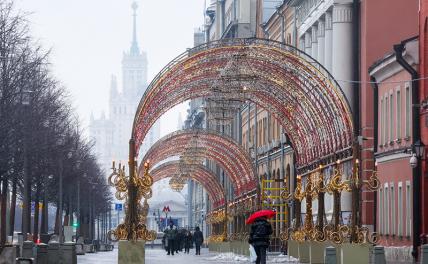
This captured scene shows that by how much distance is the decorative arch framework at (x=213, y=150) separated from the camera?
78250 mm

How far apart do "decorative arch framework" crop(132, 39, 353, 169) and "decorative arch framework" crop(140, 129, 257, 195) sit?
58.5 feet

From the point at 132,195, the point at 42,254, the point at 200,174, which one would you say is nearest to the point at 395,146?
the point at 132,195

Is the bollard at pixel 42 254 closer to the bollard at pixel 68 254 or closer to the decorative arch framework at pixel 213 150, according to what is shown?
the bollard at pixel 68 254

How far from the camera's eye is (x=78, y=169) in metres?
95.9

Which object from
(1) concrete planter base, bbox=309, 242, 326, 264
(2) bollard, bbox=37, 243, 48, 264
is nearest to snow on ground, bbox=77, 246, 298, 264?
(1) concrete planter base, bbox=309, 242, 326, 264

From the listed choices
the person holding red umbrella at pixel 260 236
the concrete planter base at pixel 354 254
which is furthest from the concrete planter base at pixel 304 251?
the person holding red umbrella at pixel 260 236

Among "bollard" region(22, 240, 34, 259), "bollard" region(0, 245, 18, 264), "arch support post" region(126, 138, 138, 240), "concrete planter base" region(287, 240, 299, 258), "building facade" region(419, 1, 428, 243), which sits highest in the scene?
"building facade" region(419, 1, 428, 243)

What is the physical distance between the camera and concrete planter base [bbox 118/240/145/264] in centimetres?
4491

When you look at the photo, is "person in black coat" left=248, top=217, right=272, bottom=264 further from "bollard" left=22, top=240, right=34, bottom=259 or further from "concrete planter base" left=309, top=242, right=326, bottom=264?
"concrete planter base" left=309, top=242, right=326, bottom=264

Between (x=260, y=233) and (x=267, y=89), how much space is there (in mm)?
21673

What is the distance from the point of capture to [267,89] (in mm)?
57594

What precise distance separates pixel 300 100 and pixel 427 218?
273 inches

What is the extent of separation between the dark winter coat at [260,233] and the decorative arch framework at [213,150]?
130 feet

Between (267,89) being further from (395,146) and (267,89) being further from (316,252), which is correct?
(316,252)
